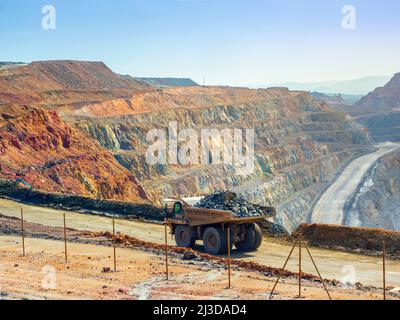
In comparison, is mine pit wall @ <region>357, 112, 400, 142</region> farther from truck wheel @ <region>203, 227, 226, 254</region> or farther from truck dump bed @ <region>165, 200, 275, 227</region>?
truck wheel @ <region>203, 227, 226, 254</region>

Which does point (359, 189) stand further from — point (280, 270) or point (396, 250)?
point (280, 270)

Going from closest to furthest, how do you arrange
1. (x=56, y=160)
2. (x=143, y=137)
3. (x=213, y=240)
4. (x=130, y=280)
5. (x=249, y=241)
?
(x=130, y=280)
(x=213, y=240)
(x=249, y=241)
(x=56, y=160)
(x=143, y=137)

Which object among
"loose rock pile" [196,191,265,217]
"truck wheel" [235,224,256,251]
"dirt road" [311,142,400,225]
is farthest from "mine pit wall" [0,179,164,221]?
"dirt road" [311,142,400,225]

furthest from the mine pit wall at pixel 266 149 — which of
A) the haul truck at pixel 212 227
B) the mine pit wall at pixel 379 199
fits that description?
the haul truck at pixel 212 227

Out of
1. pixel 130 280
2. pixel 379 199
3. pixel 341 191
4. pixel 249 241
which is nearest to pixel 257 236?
pixel 249 241

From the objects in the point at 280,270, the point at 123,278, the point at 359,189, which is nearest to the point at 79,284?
the point at 123,278

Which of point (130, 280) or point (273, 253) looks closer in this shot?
point (130, 280)

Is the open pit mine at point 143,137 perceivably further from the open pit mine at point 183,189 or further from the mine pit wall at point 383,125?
the mine pit wall at point 383,125

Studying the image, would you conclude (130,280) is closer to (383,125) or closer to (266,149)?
(266,149)
